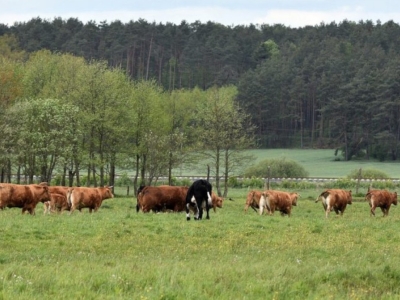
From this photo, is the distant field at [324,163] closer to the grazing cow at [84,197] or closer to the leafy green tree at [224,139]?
the leafy green tree at [224,139]

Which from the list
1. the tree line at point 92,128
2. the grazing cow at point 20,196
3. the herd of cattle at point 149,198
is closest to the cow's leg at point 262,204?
the herd of cattle at point 149,198

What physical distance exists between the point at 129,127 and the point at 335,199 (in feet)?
106

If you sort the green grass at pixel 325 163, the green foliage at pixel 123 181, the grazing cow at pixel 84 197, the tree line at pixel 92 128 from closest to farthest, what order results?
the grazing cow at pixel 84 197 → the tree line at pixel 92 128 → the green foliage at pixel 123 181 → the green grass at pixel 325 163

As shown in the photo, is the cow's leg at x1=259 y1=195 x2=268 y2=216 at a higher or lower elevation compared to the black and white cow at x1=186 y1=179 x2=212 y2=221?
lower

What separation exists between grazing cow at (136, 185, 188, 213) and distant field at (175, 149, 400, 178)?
6068cm

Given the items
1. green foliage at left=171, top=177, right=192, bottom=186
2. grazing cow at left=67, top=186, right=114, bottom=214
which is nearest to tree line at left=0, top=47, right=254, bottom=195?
green foliage at left=171, top=177, right=192, bottom=186

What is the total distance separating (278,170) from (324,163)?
36.5 metres

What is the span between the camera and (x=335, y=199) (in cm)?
3475

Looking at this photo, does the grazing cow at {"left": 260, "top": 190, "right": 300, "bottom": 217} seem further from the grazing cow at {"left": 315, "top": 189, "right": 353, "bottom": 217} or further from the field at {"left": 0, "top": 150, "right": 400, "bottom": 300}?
the field at {"left": 0, "top": 150, "right": 400, "bottom": 300}

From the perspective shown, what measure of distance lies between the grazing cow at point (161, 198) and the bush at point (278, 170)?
58033 millimetres

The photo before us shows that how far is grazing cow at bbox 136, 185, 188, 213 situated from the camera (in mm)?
Result: 31531

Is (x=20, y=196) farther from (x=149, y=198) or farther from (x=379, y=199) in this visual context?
(x=379, y=199)

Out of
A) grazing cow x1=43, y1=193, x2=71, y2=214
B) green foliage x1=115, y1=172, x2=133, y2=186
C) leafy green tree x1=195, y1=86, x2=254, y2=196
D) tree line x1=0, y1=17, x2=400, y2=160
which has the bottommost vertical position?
green foliage x1=115, y1=172, x2=133, y2=186

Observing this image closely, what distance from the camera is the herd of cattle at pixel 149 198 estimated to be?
1127 inches
